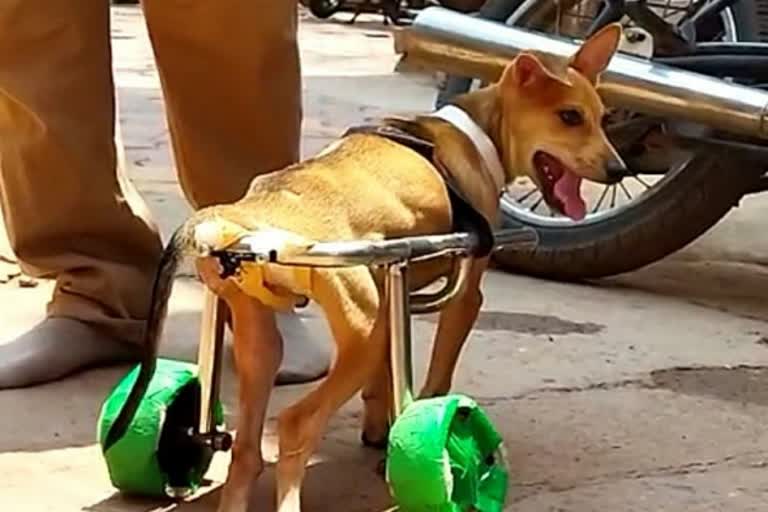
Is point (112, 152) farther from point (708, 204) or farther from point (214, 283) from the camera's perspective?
point (708, 204)

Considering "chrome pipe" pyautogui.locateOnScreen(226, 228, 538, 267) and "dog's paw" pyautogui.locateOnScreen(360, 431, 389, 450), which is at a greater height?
"chrome pipe" pyautogui.locateOnScreen(226, 228, 538, 267)

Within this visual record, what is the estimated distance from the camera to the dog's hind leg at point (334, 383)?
5.38 ft

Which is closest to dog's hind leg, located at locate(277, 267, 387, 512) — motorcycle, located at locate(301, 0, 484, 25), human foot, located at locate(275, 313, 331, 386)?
human foot, located at locate(275, 313, 331, 386)

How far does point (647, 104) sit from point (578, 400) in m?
0.57

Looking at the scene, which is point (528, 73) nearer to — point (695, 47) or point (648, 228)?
point (695, 47)

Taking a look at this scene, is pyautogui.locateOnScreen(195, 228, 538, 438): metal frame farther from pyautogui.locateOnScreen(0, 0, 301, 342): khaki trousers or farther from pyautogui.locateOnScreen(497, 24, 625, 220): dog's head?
pyautogui.locateOnScreen(0, 0, 301, 342): khaki trousers

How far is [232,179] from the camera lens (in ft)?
7.46

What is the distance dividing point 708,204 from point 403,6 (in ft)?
20.3

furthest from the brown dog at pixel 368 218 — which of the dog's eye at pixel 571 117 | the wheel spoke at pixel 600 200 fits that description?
the wheel spoke at pixel 600 200

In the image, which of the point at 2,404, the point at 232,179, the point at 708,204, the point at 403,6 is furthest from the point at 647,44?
the point at 403,6

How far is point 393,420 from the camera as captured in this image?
1.71m

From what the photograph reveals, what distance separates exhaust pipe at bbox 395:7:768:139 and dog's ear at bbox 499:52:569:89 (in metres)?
0.55

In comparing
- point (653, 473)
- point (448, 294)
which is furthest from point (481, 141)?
point (653, 473)

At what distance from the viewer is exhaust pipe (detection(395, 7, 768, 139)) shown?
2.55 meters
